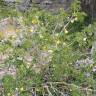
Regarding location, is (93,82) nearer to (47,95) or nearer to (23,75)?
(47,95)

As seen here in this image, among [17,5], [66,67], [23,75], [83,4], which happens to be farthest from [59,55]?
[17,5]

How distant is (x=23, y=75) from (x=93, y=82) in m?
0.69

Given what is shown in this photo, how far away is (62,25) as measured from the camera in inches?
152

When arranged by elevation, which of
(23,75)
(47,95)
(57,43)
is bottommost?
(47,95)

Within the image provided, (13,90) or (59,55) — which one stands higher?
(59,55)

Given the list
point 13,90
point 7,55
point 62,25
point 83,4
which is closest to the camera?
point 13,90

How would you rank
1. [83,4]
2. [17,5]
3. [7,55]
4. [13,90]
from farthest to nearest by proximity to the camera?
1. [17,5]
2. [83,4]
3. [7,55]
4. [13,90]

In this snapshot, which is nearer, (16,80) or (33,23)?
(16,80)

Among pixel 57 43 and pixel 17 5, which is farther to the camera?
pixel 17 5

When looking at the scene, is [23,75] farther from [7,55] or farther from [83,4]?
[83,4]

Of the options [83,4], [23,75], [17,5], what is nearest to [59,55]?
[23,75]

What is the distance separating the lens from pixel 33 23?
373cm

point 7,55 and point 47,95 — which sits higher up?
point 7,55

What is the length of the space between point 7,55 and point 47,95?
0.57 m
